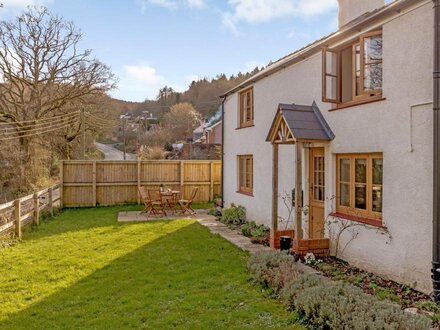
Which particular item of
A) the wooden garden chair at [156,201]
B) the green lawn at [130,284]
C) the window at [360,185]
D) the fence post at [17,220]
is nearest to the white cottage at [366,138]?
the window at [360,185]

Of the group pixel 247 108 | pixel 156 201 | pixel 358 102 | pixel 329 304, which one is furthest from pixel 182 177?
pixel 329 304

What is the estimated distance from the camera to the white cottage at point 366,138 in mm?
5215

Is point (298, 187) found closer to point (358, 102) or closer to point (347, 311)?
point (358, 102)

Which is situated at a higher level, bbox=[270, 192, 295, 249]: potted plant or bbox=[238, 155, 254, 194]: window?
bbox=[238, 155, 254, 194]: window

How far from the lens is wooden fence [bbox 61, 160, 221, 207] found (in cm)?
1503

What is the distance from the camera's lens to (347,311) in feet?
13.2

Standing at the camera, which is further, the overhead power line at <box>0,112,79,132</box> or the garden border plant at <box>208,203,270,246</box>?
the overhead power line at <box>0,112,79,132</box>

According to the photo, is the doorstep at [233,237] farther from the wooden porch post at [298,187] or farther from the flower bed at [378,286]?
the wooden porch post at [298,187]

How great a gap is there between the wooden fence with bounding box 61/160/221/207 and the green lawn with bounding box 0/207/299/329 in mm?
5355

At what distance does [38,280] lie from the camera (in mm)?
6102

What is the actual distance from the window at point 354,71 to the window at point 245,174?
4758 mm

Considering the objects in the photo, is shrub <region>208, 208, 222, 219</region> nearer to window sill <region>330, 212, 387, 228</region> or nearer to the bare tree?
window sill <region>330, 212, 387, 228</region>

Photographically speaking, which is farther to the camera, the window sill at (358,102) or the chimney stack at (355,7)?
the chimney stack at (355,7)

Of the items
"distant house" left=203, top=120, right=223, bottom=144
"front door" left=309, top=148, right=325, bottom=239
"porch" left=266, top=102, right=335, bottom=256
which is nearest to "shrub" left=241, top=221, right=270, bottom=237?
"porch" left=266, top=102, right=335, bottom=256
